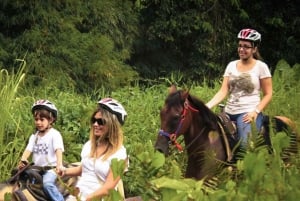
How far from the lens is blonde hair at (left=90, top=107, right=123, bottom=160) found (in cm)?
506

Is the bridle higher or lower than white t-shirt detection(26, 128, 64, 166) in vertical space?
higher

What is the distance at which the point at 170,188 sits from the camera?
1.50m

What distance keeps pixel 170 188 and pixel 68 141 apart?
735 cm

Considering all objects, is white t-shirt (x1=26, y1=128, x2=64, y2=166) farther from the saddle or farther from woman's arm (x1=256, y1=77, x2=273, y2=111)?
woman's arm (x1=256, y1=77, x2=273, y2=111)

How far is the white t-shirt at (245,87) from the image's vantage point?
7.14 m

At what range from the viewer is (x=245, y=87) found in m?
7.25

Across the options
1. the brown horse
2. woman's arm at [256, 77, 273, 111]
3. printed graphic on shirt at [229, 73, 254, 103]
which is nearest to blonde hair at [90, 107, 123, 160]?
the brown horse

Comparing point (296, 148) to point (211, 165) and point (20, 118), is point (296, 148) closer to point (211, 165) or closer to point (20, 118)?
point (211, 165)

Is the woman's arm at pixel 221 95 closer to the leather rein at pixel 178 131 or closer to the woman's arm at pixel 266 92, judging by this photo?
the woman's arm at pixel 266 92

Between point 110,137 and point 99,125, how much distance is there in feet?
0.47

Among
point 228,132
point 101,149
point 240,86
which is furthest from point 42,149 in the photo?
point 240,86

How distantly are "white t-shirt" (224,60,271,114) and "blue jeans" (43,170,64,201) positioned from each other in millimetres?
2165

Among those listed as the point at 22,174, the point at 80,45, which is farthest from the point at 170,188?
the point at 80,45

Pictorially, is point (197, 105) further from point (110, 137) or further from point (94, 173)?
point (94, 173)
